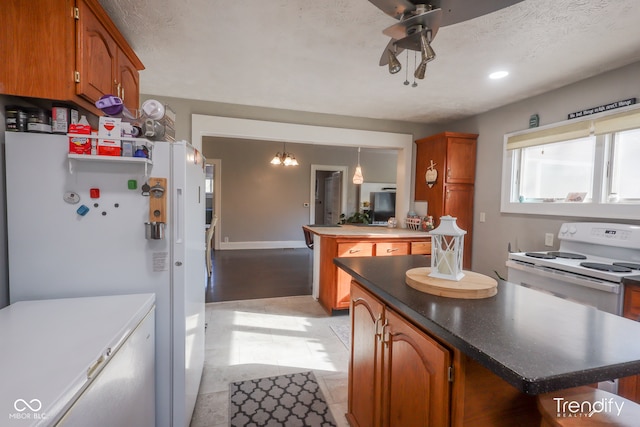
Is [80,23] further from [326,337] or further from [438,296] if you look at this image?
[326,337]

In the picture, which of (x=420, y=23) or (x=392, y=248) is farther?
(x=392, y=248)

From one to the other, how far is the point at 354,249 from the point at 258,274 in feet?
7.30

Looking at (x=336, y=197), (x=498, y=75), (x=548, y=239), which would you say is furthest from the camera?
(x=336, y=197)

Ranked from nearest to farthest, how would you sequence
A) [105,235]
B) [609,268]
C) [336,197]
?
[105,235] → [609,268] → [336,197]

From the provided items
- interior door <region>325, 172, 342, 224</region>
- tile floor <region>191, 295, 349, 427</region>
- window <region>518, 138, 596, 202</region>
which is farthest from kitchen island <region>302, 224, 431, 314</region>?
interior door <region>325, 172, 342, 224</region>

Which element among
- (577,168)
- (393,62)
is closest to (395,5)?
(393,62)

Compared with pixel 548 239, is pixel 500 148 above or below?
above

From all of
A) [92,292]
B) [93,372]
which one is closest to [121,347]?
[93,372]

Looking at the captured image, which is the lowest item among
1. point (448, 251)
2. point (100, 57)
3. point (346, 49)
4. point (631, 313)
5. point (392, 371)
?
point (392, 371)

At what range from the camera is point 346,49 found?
204 cm

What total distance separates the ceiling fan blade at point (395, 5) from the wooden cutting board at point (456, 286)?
107cm

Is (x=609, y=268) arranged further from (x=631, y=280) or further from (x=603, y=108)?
(x=603, y=108)

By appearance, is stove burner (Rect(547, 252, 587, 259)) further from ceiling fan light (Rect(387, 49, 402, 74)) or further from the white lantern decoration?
ceiling fan light (Rect(387, 49, 402, 74))

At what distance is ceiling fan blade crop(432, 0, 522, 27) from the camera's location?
1096mm
